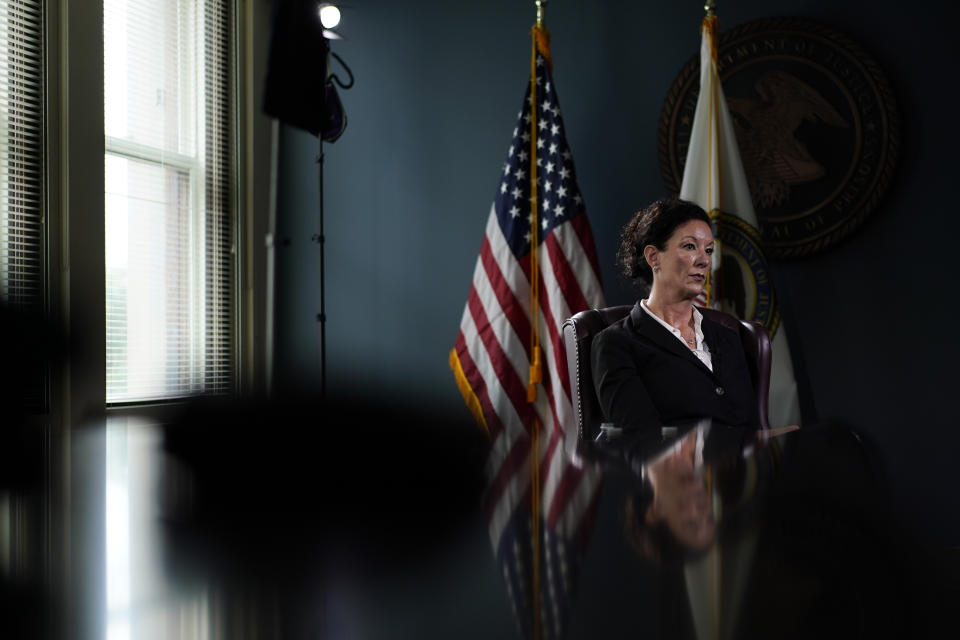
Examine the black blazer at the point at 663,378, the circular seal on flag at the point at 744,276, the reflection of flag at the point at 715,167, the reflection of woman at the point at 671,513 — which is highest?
the reflection of flag at the point at 715,167

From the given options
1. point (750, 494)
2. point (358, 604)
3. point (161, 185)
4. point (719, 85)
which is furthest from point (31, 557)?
point (161, 185)

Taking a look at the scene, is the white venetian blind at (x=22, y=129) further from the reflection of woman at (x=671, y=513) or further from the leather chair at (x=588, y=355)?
the reflection of woman at (x=671, y=513)

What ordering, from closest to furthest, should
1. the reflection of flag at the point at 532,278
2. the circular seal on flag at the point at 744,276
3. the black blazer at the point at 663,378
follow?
the black blazer at the point at 663,378 < the circular seal on flag at the point at 744,276 < the reflection of flag at the point at 532,278

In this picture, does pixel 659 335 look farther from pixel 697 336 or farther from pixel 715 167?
pixel 715 167

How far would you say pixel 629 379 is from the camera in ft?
6.05

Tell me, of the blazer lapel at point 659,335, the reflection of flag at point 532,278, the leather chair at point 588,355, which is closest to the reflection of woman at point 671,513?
the blazer lapel at point 659,335

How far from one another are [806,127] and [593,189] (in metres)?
0.82

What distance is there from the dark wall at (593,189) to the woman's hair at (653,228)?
666 mm

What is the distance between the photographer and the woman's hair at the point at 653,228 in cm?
225

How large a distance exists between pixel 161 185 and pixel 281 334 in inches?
35.5

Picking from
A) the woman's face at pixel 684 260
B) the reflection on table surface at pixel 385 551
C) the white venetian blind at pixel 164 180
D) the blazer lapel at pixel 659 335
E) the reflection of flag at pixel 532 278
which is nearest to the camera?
the reflection on table surface at pixel 385 551

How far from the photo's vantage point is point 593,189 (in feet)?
10.2

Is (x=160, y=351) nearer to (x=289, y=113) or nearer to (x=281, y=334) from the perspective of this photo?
(x=281, y=334)

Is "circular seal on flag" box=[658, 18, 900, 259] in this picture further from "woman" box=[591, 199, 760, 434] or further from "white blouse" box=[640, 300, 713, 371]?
"white blouse" box=[640, 300, 713, 371]
